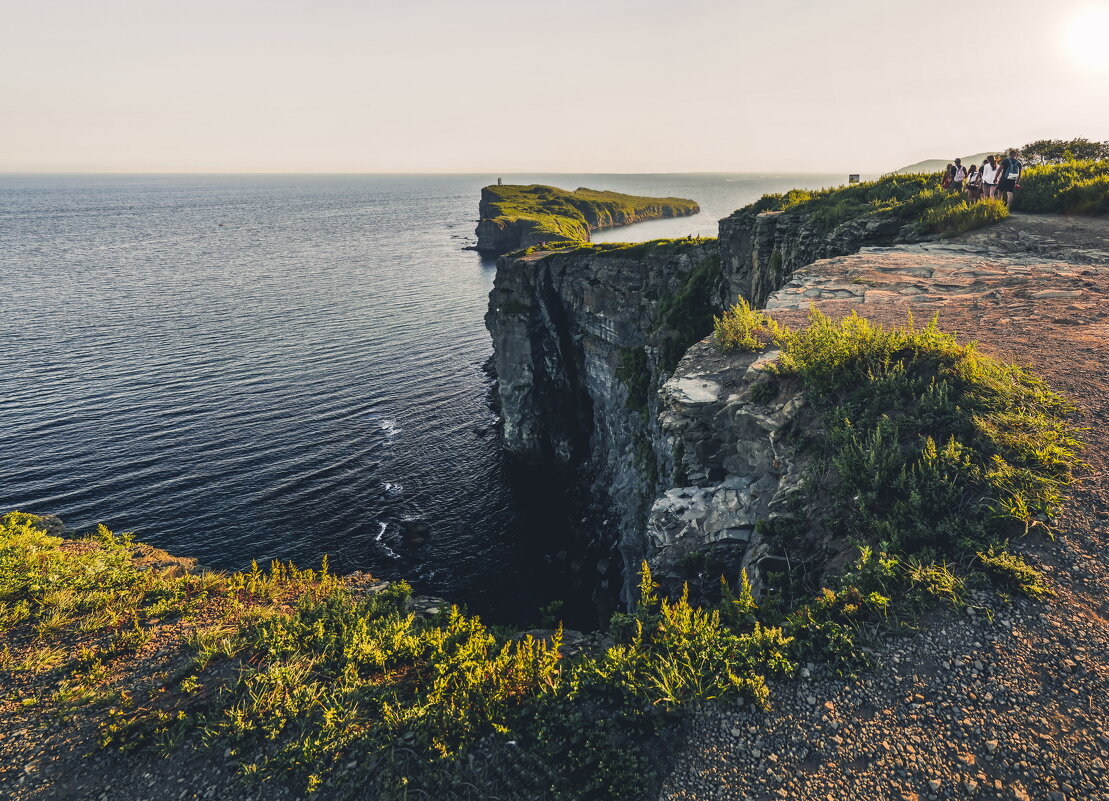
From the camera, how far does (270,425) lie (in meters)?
46.8

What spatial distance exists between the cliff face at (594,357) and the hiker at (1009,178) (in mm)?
16660

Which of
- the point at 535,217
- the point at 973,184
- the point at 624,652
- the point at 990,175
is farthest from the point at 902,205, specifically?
the point at 535,217

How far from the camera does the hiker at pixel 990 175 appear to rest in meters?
21.0

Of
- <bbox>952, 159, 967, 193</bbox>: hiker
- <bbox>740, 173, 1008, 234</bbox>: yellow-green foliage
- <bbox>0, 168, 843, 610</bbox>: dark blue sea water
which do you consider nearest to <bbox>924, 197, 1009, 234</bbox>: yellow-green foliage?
<bbox>740, 173, 1008, 234</bbox>: yellow-green foliage

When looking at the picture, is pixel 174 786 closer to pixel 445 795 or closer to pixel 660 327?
pixel 445 795

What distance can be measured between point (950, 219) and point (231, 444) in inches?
2012

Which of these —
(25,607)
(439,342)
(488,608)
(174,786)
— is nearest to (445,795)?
(174,786)

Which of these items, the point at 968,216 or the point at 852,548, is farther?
the point at 968,216

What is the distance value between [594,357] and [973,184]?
29.3 meters

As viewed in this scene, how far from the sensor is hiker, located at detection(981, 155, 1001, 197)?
2105 centimetres

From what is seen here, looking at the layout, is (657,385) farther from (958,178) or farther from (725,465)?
(725,465)

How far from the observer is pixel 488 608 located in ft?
102

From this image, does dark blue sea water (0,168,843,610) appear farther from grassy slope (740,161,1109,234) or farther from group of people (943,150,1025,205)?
group of people (943,150,1025,205)

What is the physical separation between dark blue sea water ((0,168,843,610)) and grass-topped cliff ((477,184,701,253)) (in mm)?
46205
